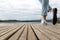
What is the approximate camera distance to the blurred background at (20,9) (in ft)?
25.7

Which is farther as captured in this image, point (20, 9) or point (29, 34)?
point (20, 9)

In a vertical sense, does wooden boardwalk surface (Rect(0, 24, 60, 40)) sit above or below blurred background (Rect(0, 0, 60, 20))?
below

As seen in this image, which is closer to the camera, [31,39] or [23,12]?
[31,39]

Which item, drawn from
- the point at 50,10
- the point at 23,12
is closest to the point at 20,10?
the point at 23,12

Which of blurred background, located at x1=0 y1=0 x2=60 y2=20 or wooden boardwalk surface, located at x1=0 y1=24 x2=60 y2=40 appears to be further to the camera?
blurred background, located at x1=0 y1=0 x2=60 y2=20

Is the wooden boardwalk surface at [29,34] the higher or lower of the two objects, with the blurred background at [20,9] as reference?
lower

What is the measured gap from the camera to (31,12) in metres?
8.20

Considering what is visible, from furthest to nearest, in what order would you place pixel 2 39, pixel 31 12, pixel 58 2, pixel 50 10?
1. pixel 31 12
2. pixel 58 2
3. pixel 50 10
4. pixel 2 39

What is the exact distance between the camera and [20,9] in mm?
8414

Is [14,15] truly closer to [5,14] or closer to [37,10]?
[5,14]

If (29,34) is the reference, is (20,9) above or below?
above

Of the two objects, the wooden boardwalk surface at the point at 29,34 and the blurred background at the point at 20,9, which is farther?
the blurred background at the point at 20,9

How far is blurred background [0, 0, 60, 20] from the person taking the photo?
7.84m

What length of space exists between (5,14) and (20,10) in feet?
2.33
